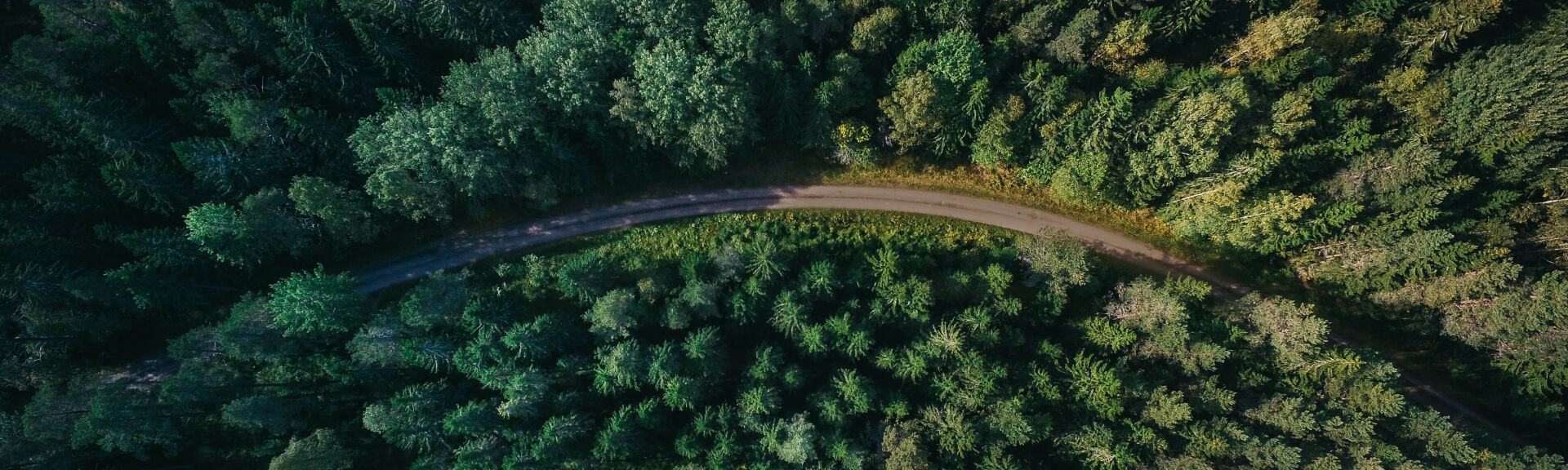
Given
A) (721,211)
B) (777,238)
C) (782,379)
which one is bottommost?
(782,379)

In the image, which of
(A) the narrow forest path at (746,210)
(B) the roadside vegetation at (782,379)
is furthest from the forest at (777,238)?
(A) the narrow forest path at (746,210)

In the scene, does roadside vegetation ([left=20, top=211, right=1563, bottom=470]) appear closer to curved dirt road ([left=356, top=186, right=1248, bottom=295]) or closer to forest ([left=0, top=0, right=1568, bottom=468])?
forest ([left=0, top=0, right=1568, bottom=468])

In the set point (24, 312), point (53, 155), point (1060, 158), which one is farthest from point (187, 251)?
point (1060, 158)

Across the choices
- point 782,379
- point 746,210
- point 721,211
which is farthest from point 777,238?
point 782,379

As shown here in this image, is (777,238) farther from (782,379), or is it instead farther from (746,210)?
(782,379)

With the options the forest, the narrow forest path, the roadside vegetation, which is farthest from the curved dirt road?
the roadside vegetation

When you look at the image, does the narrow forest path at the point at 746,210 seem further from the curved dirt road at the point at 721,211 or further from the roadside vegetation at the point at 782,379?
the roadside vegetation at the point at 782,379

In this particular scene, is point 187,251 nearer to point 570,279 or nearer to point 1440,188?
point 570,279
